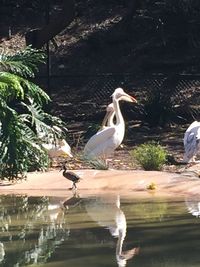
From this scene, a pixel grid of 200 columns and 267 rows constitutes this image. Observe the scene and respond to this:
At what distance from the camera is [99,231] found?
9898 millimetres

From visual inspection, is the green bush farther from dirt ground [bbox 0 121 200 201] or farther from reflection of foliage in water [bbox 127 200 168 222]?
reflection of foliage in water [bbox 127 200 168 222]

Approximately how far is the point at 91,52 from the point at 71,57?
658 millimetres

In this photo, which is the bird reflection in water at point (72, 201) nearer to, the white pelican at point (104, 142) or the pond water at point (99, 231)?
the pond water at point (99, 231)

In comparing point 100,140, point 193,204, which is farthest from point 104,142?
point 193,204

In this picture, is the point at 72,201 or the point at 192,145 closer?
the point at 72,201

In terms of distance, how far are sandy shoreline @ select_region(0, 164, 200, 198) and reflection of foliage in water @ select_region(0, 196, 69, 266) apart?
0.69 meters

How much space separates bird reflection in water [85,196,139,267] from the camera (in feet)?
28.0

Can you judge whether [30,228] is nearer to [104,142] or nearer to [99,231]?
[99,231]

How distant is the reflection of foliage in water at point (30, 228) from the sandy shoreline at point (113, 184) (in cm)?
69

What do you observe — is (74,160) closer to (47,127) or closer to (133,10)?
(47,127)

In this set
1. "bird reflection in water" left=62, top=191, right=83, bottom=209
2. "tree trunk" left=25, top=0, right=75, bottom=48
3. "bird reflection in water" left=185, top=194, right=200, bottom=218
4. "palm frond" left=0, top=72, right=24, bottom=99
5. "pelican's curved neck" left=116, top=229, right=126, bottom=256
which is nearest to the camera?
"pelican's curved neck" left=116, top=229, right=126, bottom=256

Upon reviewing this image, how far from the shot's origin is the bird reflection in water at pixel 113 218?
8.53 meters

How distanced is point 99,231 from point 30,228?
93 centimetres

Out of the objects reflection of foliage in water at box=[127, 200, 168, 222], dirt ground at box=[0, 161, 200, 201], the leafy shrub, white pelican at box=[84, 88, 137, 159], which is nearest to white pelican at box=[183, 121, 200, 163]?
dirt ground at box=[0, 161, 200, 201]
